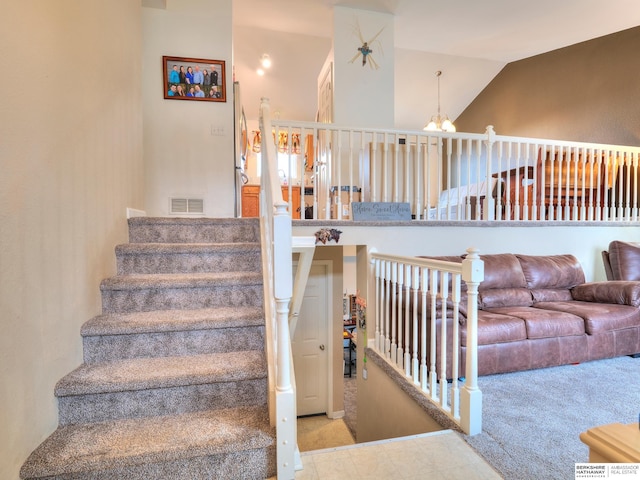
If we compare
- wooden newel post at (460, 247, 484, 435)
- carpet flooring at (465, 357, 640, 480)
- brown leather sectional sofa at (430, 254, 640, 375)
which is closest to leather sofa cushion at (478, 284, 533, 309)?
brown leather sectional sofa at (430, 254, 640, 375)

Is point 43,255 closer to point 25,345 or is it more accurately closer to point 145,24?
point 25,345

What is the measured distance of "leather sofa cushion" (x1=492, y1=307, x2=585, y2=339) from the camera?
2521 mm

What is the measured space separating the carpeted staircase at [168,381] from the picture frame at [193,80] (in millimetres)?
2046

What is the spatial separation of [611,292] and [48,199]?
4250 mm

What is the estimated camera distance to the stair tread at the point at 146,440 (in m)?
1.17

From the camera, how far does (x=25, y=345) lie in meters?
1.24

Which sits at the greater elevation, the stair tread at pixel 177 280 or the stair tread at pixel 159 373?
the stair tread at pixel 177 280

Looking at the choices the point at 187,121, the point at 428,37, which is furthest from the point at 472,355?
the point at 428,37

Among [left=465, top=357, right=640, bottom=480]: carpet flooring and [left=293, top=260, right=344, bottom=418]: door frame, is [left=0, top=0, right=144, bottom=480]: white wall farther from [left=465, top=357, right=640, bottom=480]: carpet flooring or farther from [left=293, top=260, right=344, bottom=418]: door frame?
[left=293, top=260, right=344, bottom=418]: door frame

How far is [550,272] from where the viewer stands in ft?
11.0

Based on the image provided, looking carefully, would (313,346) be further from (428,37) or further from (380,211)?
(428,37)

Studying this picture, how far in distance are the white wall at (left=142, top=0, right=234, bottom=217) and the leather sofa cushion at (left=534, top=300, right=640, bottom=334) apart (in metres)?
3.40

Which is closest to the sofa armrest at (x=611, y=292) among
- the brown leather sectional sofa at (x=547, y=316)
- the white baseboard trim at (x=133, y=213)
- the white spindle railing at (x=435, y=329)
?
the brown leather sectional sofa at (x=547, y=316)

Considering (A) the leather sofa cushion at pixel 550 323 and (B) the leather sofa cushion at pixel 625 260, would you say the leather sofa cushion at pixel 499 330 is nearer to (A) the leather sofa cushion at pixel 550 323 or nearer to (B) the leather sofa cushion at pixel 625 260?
(A) the leather sofa cushion at pixel 550 323
